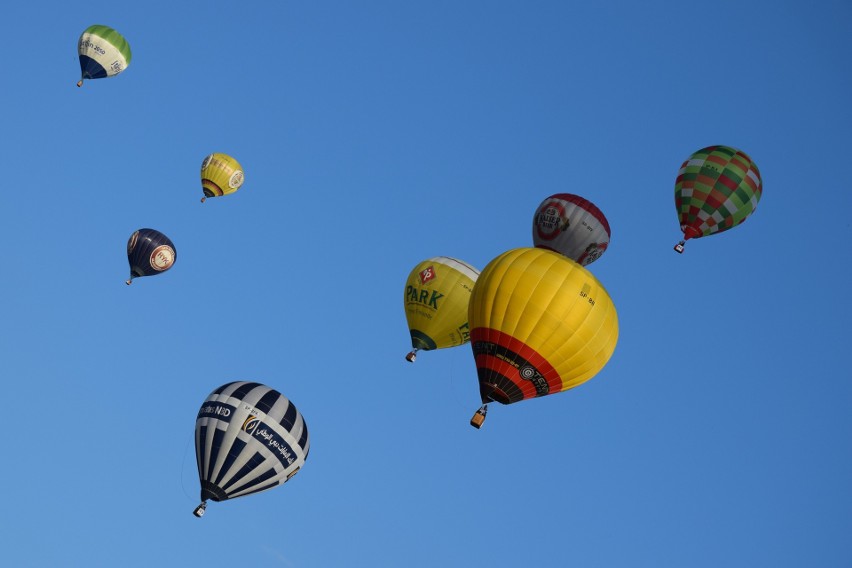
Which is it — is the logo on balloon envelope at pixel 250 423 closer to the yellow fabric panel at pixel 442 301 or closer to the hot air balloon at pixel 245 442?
the hot air balloon at pixel 245 442

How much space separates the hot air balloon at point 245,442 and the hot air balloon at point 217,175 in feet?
71.9

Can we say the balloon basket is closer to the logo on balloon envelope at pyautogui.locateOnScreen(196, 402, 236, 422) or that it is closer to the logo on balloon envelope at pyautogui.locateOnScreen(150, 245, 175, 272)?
the logo on balloon envelope at pyautogui.locateOnScreen(196, 402, 236, 422)

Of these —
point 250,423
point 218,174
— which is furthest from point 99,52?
point 250,423

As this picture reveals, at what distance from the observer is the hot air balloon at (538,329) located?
2302 cm

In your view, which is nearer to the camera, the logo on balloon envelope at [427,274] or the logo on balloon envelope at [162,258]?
the logo on balloon envelope at [427,274]

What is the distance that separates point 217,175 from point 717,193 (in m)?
26.1

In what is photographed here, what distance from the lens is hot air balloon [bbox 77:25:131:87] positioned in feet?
155

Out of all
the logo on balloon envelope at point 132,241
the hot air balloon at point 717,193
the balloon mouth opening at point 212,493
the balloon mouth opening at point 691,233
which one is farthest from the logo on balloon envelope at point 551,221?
the logo on balloon envelope at point 132,241

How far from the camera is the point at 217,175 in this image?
159 ft

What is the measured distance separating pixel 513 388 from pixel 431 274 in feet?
27.6

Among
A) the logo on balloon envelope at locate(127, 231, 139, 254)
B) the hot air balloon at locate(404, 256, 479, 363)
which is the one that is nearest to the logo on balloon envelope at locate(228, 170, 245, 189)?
the logo on balloon envelope at locate(127, 231, 139, 254)

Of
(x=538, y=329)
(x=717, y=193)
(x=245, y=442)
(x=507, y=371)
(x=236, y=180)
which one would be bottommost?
(x=245, y=442)

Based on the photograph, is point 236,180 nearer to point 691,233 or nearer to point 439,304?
point 439,304

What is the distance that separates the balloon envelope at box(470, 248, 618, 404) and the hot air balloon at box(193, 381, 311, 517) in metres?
7.07
